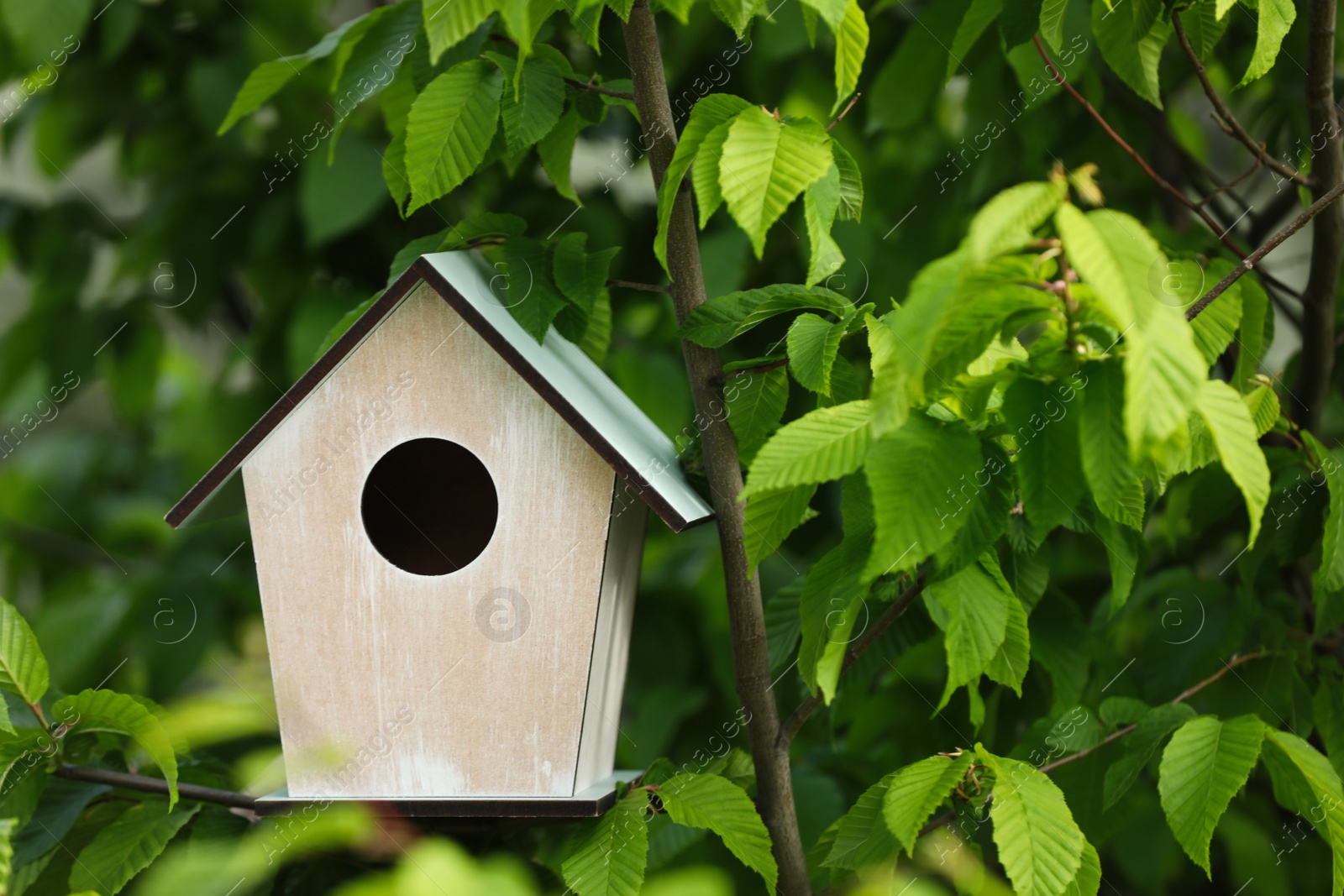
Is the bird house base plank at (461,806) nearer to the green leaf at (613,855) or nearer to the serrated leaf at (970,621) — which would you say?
the green leaf at (613,855)

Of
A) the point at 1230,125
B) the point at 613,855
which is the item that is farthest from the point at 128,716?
the point at 1230,125

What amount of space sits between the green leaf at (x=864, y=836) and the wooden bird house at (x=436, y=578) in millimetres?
146

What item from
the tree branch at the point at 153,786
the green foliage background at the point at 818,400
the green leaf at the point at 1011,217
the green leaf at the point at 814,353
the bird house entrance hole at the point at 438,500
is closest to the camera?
the green leaf at the point at 1011,217

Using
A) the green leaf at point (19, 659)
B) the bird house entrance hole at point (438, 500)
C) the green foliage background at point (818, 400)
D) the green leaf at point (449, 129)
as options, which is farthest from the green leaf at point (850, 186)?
the green leaf at point (19, 659)

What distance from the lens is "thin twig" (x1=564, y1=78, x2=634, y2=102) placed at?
2.31 feet

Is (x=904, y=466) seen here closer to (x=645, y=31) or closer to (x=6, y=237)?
(x=645, y=31)

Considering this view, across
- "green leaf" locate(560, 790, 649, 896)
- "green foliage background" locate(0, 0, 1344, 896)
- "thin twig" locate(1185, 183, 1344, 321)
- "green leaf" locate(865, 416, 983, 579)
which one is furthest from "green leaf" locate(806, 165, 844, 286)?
"green leaf" locate(560, 790, 649, 896)

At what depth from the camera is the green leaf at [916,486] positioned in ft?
1.57

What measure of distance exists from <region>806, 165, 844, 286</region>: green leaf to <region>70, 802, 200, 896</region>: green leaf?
51 centimetres

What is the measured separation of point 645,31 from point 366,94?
0.68 feet

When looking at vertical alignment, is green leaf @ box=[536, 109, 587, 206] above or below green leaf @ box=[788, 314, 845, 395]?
above

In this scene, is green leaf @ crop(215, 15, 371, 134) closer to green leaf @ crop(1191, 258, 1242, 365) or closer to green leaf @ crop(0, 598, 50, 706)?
green leaf @ crop(0, 598, 50, 706)

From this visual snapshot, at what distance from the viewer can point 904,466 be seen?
19.5 inches

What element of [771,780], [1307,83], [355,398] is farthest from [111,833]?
[1307,83]
